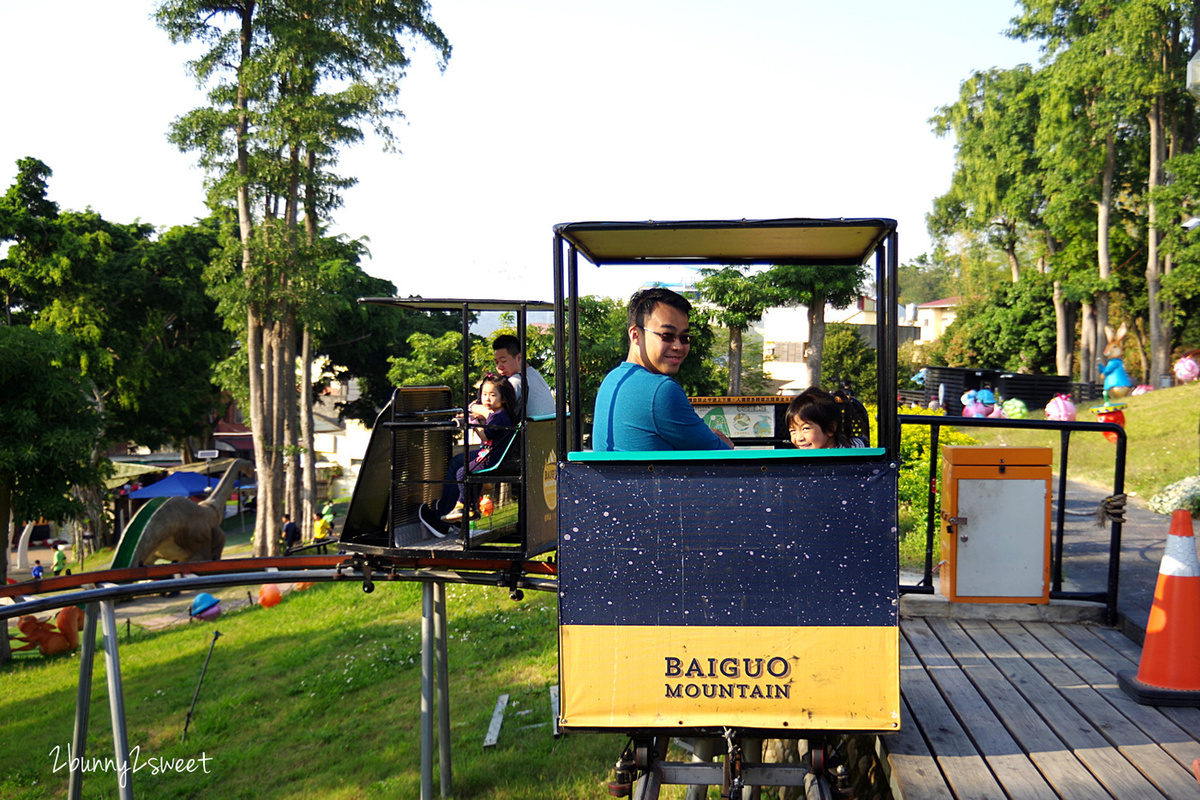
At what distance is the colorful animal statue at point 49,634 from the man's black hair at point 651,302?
1850 centimetres

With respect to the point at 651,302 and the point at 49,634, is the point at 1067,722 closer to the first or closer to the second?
the point at 651,302

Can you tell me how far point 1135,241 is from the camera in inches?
1465

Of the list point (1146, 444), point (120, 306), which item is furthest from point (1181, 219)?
point (120, 306)

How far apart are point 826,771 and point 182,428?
39.5 metres

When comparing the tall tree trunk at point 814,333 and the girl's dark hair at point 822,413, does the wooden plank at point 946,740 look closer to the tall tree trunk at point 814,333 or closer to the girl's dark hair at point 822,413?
A: the girl's dark hair at point 822,413

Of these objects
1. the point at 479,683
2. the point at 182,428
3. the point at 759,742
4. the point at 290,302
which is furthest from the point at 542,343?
the point at 182,428

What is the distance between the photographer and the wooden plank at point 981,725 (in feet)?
Answer: 10.6

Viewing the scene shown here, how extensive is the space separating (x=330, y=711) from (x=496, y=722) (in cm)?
340

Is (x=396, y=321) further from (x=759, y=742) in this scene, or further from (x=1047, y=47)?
(x=759, y=742)

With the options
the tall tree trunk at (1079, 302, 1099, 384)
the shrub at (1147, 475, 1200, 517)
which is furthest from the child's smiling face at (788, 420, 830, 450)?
the tall tree trunk at (1079, 302, 1099, 384)

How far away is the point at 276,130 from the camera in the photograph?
24.0m

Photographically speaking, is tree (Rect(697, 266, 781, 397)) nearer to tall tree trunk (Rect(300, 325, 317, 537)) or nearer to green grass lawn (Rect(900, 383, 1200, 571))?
green grass lawn (Rect(900, 383, 1200, 571))

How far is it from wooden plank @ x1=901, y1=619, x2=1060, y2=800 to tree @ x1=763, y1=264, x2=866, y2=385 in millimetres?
13404

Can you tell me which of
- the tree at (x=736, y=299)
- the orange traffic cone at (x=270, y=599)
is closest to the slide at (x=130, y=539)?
the orange traffic cone at (x=270, y=599)
